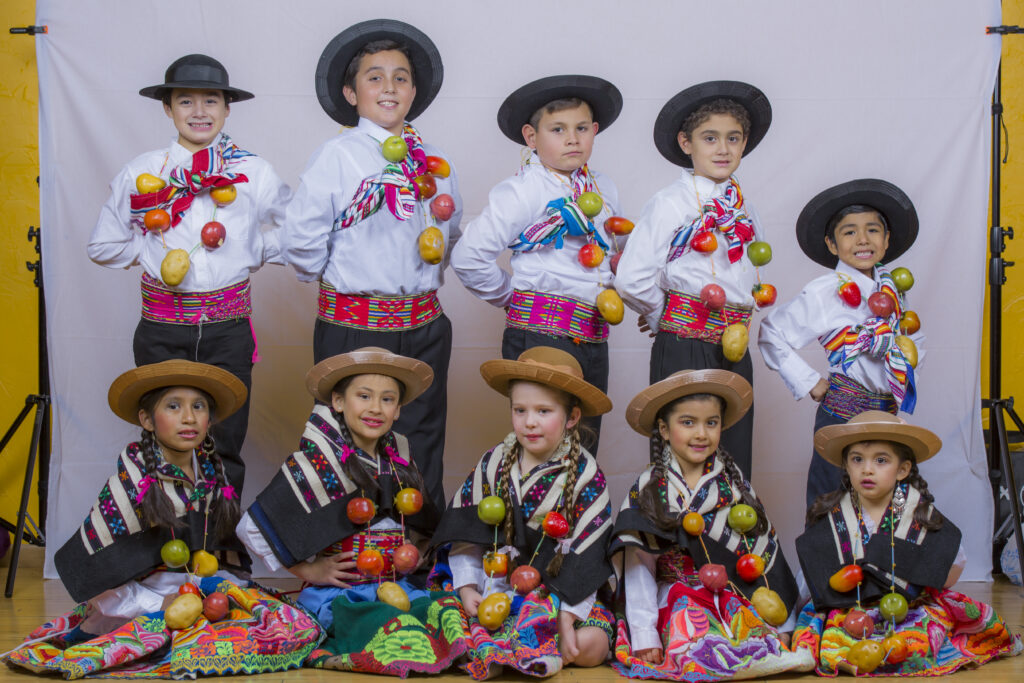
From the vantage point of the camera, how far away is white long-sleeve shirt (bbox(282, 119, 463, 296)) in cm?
383

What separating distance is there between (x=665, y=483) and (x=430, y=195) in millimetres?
1313

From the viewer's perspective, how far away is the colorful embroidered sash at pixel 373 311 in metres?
3.89

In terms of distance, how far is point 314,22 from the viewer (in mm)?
4691

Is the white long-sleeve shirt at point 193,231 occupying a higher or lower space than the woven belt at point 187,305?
higher

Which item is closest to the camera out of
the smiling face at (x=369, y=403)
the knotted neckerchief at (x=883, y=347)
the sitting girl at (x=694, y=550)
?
the sitting girl at (x=694, y=550)

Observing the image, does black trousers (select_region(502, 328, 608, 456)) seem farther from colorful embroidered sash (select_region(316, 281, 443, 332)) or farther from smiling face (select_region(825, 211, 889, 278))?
smiling face (select_region(825, 211, 889, 278))

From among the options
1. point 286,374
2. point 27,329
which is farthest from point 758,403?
point 27,329

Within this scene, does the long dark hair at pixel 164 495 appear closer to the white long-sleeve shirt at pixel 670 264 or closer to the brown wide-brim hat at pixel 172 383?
the brown wide-brim hat at pixel 172 383

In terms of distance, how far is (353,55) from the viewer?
399 cm

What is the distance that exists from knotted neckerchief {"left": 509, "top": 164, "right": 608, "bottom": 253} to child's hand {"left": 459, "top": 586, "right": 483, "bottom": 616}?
3.99 feet

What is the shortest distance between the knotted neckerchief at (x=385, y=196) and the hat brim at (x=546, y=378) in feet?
2.38

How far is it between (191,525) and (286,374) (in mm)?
1351

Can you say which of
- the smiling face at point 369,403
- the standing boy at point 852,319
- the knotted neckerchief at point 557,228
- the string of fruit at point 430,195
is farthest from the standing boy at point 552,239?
the standing boy at point 852,319

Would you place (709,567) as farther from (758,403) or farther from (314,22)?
(314,22)
